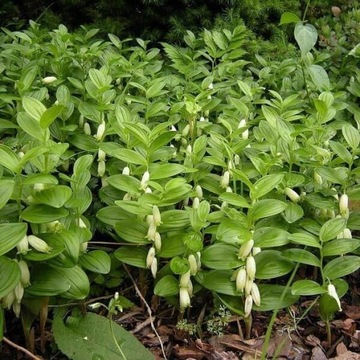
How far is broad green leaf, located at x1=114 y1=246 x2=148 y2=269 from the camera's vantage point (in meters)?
1.73

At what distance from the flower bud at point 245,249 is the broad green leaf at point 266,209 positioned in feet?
0.30

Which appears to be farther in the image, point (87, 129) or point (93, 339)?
point (87, 129)

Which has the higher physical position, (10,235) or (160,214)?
(10,235)

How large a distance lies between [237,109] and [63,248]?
1187 mm

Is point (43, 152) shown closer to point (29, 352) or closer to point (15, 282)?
point (15, 282)

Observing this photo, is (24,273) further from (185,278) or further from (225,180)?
(225,180)

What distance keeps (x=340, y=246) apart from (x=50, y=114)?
36.6 inches

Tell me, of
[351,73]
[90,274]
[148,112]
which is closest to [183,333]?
[90,274]

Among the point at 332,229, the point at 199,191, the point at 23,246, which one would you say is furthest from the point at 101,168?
the point at 332,229

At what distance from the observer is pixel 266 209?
1.65 m

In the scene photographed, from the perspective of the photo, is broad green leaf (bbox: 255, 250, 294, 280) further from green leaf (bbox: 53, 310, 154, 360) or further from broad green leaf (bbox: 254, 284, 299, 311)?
green leaf (bbox: 53, 310, 154, 360)

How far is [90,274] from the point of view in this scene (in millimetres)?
1795

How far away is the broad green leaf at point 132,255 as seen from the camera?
68.3 inches

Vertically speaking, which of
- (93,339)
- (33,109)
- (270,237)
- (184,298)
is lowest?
(93,339)
